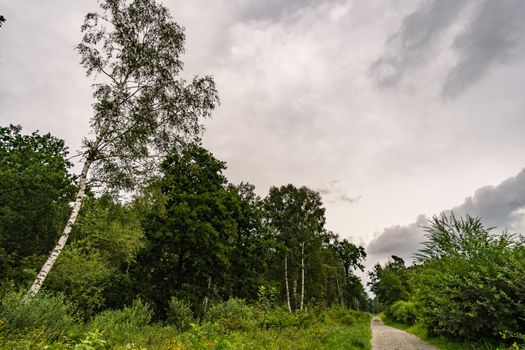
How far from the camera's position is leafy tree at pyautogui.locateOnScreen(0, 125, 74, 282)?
2092cm

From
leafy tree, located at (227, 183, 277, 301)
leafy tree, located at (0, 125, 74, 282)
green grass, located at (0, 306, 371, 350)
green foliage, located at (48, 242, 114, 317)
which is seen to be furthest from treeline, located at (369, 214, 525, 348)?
leafy tree, located at (0, 125, 74, 282)

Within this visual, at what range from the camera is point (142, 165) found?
1217cm

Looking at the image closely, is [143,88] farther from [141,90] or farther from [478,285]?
[478,285]

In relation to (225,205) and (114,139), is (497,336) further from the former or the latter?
(225,205)

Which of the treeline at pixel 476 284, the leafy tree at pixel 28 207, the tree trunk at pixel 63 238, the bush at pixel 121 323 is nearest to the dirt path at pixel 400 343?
the treeline at pixel 476 284

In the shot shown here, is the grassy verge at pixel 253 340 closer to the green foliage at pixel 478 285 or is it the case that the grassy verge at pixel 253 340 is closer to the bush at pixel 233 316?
the bush at pixel 233 316

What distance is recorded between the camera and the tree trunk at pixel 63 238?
30.7 feet

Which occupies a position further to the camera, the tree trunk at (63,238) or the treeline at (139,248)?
the treeline at (139,248)

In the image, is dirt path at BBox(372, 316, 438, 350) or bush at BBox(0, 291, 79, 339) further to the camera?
dirt path at BBox(372, 316, 438, 350)

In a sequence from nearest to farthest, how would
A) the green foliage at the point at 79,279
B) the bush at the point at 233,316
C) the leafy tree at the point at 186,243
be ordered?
the bush at the point at 233,316 → the green foliage at the point at 79,279 → the leafy tree at the point at 186,243

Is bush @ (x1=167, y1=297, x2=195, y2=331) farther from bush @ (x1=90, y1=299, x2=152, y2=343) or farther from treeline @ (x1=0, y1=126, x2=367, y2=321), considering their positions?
treeline @ (x1=0, y1=126, x2=367, y2=321)

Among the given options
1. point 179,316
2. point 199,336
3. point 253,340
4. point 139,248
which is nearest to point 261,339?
point 253,340

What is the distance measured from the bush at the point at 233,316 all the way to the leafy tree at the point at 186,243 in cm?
572

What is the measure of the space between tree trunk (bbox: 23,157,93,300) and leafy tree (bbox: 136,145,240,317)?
28.5ft
